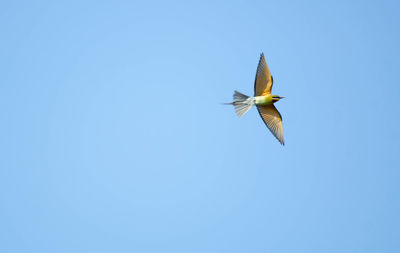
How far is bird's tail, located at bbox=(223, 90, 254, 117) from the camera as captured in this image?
9.84 meters

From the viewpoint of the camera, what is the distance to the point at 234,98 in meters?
9.96

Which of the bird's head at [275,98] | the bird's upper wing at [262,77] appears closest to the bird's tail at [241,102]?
the bird's upper wing at [262,77]

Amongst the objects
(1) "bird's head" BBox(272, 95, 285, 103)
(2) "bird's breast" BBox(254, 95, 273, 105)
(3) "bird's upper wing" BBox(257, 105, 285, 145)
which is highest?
(2) "bird's breast" BBox(254, 95, 273, 105)

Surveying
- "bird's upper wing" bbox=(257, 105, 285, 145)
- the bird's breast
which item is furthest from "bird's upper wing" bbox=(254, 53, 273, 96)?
"bird's upper wing" bbox=(257, 105, 285, 145)

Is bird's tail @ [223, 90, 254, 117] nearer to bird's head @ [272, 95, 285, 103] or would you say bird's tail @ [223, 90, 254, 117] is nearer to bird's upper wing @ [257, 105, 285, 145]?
bird's upper wing @ [257, 105, 285, 145]

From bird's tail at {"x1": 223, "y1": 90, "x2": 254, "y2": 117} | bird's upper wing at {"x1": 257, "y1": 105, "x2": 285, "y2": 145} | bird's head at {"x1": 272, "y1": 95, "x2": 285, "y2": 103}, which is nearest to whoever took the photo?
bird's tail at {"x1": 223, "y1": 90, "x2": 254, "y2": 117}

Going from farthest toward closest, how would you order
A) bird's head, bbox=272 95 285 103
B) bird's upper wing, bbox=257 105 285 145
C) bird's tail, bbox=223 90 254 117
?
bird's upper wing, bbox=257 105 285 145 < bird's head, bbox=272 95 285 103 < bird's tail, bbox=223 90 254 117

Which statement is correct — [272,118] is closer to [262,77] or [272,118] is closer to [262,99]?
[262,99]

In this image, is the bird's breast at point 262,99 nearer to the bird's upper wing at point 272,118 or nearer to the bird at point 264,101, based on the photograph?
the bird at point 264,101

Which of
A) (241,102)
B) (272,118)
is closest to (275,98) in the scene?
(272,118)

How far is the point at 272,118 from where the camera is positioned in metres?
10.2

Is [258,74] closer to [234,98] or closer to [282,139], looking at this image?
A: [234,98]

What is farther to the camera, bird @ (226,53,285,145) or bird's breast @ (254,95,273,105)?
bird's breast @ (254,95,273,105)

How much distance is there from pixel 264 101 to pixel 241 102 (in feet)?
1.54
